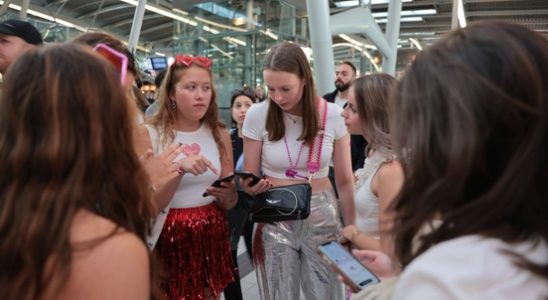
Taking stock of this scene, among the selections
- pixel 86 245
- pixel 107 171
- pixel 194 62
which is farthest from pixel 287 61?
pixel 86 245

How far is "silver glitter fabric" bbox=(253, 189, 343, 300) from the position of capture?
2148 millimetres

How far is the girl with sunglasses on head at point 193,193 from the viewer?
2.01 metres

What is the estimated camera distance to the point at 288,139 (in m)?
2.26

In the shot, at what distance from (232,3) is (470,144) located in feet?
39.2

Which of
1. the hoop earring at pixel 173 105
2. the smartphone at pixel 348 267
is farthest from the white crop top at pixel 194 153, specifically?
the smartphone at pixel 348 267

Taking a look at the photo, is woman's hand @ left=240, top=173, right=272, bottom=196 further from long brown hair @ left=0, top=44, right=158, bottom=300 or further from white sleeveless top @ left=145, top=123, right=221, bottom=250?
long brown hair @ left=0, top=44, right=158, bottom=300

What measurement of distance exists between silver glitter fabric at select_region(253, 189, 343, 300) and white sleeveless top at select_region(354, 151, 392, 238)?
1.30ft

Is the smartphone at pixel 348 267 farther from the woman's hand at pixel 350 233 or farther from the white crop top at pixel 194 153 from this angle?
the white crop top at pixel 194 153

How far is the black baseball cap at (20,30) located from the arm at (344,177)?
1669 millimetres

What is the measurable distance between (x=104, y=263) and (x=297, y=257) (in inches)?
57.0

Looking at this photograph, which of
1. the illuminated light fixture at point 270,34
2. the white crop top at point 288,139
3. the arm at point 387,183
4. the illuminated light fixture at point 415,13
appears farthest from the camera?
the illuminated light fixture at point 415,13

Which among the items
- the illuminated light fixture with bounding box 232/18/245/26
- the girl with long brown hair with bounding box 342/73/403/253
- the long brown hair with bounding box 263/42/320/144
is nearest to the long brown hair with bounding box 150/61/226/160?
the long brown hair with bounding box 263/42/320/144

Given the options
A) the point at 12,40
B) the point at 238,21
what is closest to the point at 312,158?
the point at 12,40

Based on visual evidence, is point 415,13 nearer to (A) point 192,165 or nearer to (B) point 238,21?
(B) point 238,21
